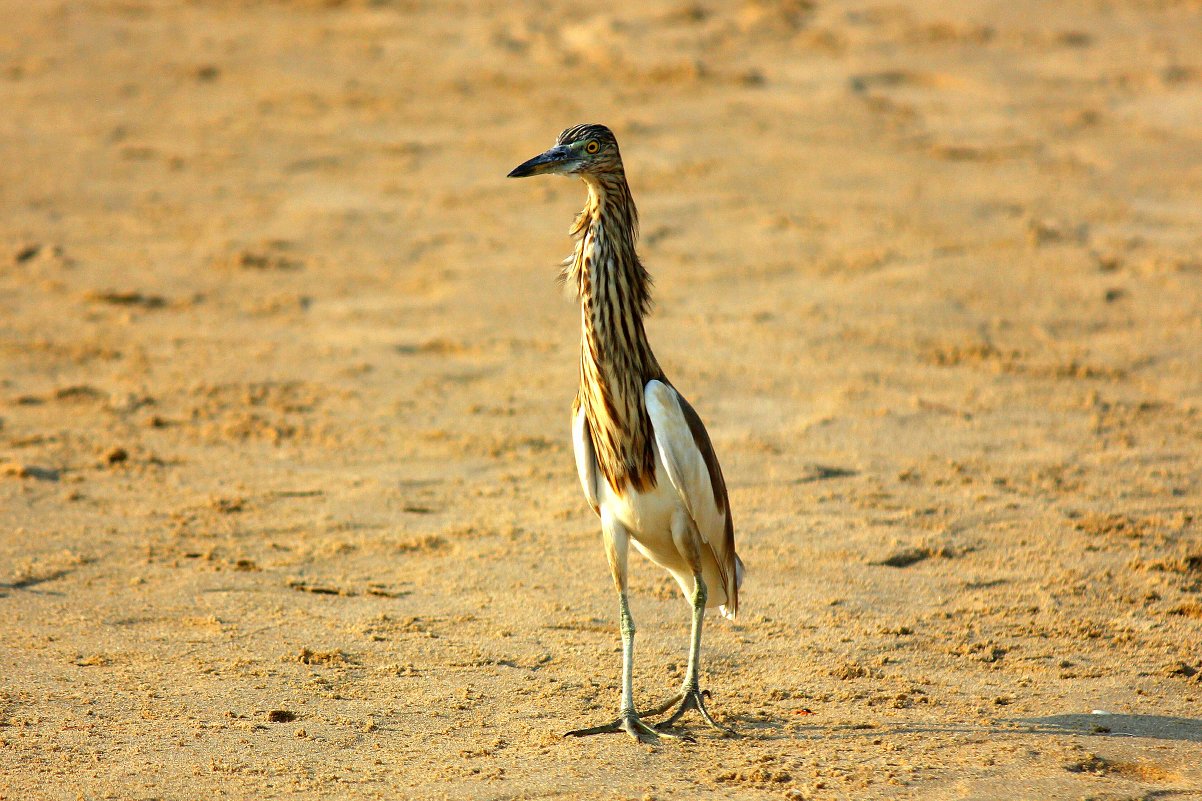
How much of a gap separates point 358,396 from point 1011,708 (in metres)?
4.13

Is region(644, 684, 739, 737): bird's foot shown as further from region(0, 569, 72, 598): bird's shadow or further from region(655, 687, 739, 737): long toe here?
region(0, 569, 72, 598): bird's shadow

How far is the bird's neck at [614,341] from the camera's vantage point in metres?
4.24

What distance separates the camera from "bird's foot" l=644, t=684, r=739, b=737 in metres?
4.34

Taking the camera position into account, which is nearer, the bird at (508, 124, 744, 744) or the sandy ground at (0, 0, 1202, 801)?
the bird at (508, 124, 744, 744)

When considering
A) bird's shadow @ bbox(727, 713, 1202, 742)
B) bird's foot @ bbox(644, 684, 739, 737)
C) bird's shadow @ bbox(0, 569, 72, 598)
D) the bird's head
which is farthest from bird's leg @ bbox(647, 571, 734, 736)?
bird's shadow @ bbox(0, 569, 72, 598)

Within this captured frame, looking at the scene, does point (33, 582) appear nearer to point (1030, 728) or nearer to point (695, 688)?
point (695, 688)

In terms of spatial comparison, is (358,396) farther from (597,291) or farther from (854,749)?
(854,749)

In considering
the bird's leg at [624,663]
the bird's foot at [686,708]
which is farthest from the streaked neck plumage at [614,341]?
the bird's foot at [686,708]

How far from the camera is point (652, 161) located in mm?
10836

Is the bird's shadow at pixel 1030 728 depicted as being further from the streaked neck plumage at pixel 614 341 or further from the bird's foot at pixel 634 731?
the streaked neck plumage at pixel 614 341

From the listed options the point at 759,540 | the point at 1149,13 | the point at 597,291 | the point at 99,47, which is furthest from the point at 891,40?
the point at 597,291

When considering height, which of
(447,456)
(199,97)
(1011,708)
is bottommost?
(1011,708)

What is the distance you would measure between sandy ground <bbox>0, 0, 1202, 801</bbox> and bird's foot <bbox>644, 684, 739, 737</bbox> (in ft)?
0.37

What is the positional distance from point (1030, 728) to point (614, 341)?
185 centimetres
